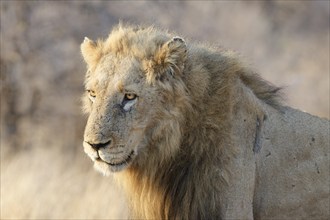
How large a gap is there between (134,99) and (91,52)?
575 mm

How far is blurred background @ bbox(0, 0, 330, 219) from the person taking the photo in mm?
9461

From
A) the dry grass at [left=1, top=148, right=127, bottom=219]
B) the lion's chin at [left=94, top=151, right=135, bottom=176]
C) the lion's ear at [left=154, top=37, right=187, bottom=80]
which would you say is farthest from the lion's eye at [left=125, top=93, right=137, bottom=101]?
the dry grass at [left=1, top=148, right=127, bottom=219]

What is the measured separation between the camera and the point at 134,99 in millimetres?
5316

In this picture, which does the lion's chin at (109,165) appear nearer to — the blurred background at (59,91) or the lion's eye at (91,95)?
the lion's eye at (91,95)

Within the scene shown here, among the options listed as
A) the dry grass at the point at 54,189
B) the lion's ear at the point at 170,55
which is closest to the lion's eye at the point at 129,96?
the lion's ear at the point at 170,55

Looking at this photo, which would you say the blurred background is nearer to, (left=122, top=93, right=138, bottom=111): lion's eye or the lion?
the lion

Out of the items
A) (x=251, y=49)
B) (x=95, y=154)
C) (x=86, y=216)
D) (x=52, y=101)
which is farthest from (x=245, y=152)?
(x=251, y=49)

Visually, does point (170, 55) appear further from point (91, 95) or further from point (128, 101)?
point (91, 95)

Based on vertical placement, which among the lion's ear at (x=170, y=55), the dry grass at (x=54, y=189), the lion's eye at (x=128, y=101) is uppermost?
the lion's ear at (x=170, y=55)

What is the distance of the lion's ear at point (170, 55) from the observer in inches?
212

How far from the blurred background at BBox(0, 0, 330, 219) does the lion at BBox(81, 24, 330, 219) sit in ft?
8.54

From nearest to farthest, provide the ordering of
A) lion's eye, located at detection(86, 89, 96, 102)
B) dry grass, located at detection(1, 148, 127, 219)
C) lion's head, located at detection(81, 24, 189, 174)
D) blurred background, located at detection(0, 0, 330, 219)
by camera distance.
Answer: lion's head, located at detection(81, 24, 189, 174), lion's eye, located at detection(86, 89, 96, 102), dry grass, located at detection(1, 148, 127, 219), blurred background, located at detection(0, 0, 330, 219)

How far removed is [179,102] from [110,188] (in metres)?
4.24

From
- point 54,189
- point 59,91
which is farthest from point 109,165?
point 59,91
